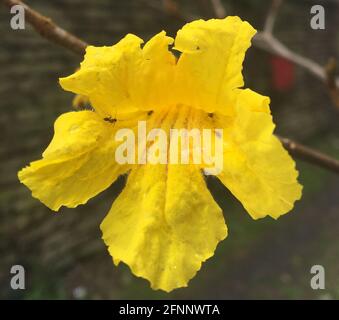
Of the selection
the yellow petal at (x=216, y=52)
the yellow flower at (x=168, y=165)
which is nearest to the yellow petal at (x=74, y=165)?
the yellow flower at (x=168, y=165)

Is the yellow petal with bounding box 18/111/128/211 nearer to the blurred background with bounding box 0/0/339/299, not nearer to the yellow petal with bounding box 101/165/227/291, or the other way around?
the yellow petal with bounding box 101/165/227/291

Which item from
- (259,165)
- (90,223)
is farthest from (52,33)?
(90,223)

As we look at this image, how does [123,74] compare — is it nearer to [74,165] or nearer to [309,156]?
[74,165]

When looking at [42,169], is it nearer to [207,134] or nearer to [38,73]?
[207,134]

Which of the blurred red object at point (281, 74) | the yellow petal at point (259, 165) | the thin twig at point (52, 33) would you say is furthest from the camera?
the blurred red object at point (281, 74)

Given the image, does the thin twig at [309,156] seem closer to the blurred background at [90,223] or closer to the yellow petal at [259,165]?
the yellow petal at [259,165]

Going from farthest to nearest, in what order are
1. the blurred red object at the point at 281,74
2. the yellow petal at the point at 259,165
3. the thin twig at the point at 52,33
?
1. the blurred red object at the point at 281,74
2. the thin twig at the point at 52,33
3. the yellow petal at the point at 259,165
